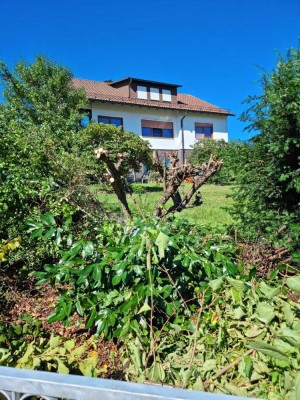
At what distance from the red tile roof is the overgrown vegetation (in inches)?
846

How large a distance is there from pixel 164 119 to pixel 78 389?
96.2 feet

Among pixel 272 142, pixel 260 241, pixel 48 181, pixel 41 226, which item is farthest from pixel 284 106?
pixel 41 226

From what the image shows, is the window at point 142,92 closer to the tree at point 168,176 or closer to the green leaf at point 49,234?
the tree at point 168,176

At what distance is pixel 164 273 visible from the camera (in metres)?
2.51

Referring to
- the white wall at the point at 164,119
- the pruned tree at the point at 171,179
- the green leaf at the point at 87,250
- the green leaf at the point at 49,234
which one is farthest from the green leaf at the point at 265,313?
the white wall at the point at 164,119

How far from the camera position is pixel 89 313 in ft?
7.91

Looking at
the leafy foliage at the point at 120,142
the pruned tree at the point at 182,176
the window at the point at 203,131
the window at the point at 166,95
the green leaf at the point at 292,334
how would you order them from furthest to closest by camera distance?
the window at the point at 203,131
the window at the point at 166,95
the leafy foliage at the point at 120,142
the pruned tree at the point at 182,176
the green leaf at the point at 292,334

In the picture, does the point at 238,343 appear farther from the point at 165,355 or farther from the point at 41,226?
the point at 41,226

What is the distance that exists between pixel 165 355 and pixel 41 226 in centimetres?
124

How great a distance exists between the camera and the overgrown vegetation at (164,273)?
171cm

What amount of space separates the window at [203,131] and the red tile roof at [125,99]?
4.17 feet

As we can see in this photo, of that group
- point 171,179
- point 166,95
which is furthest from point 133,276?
point 166,95

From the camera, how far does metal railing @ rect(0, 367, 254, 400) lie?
2.80ft

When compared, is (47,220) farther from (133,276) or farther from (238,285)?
(238,285)
